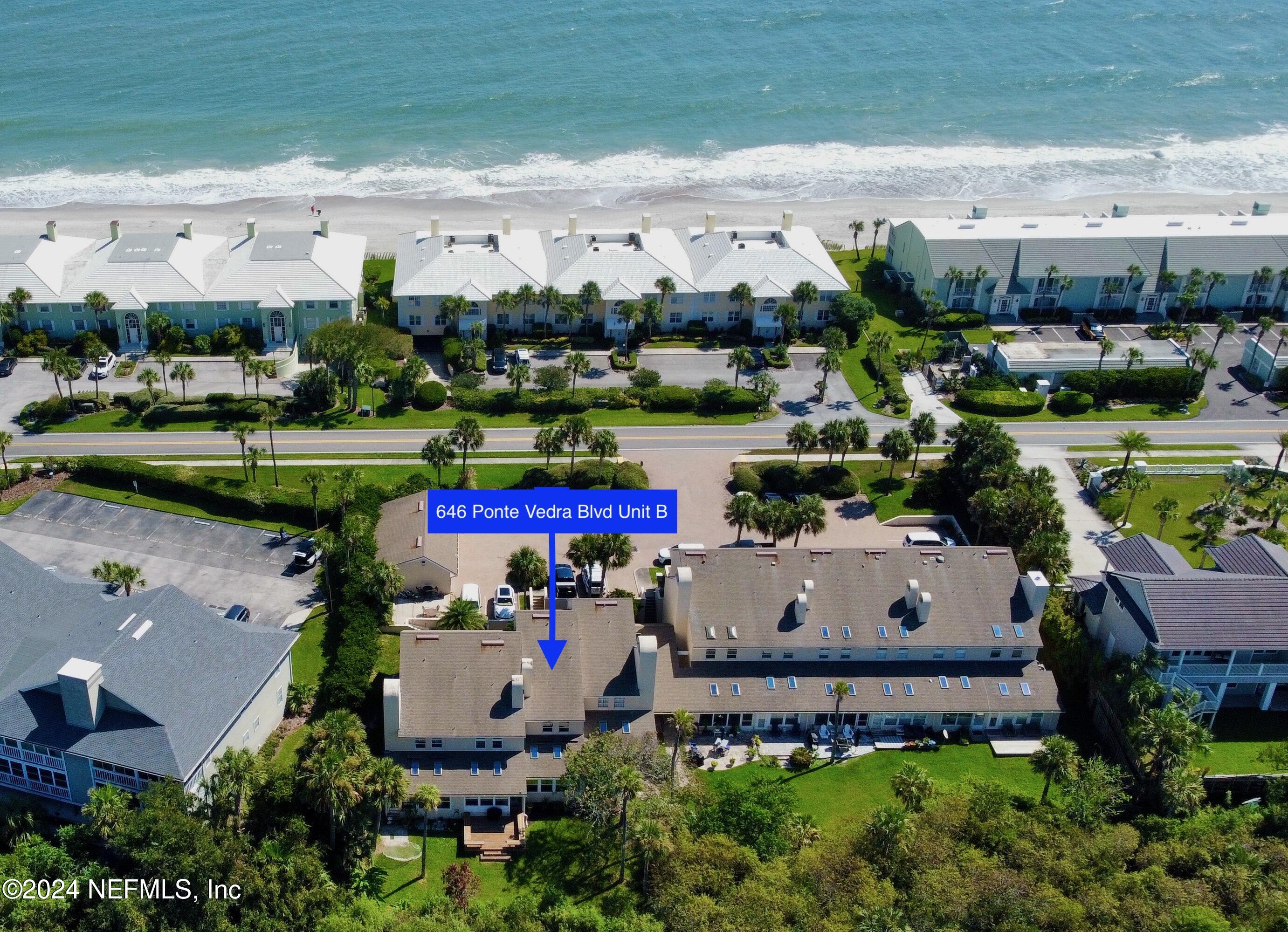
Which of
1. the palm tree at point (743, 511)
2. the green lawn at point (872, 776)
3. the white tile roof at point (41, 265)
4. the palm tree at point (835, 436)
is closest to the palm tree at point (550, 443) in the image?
the palm tree at point (743, 511)

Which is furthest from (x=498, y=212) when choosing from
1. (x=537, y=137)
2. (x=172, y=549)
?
(x=172, y=549)

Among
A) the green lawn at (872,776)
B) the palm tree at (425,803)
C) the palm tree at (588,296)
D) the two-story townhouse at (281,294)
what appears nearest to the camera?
the palm tree at (425,803)

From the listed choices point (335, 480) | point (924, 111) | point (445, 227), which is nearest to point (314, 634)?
point (335, 480)

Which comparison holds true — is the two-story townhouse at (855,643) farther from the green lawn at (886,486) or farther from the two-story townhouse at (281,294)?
the two-story townhouse at (281,294)

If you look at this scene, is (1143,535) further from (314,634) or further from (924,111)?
(924,111)

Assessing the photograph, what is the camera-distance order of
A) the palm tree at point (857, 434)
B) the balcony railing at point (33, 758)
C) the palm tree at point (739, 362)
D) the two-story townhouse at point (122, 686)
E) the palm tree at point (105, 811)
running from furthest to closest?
the palm tree at point (739, 362) < the palm tree at point (857, 434) < the balcony railing at point (33, 758) < the two-story townhouse at point (122, 686) < the palm tree at point (105, 811)

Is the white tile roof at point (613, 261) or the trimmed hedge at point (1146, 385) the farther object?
the white tile roof at point (613, 261)

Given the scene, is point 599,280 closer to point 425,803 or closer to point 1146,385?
point 1146,385
